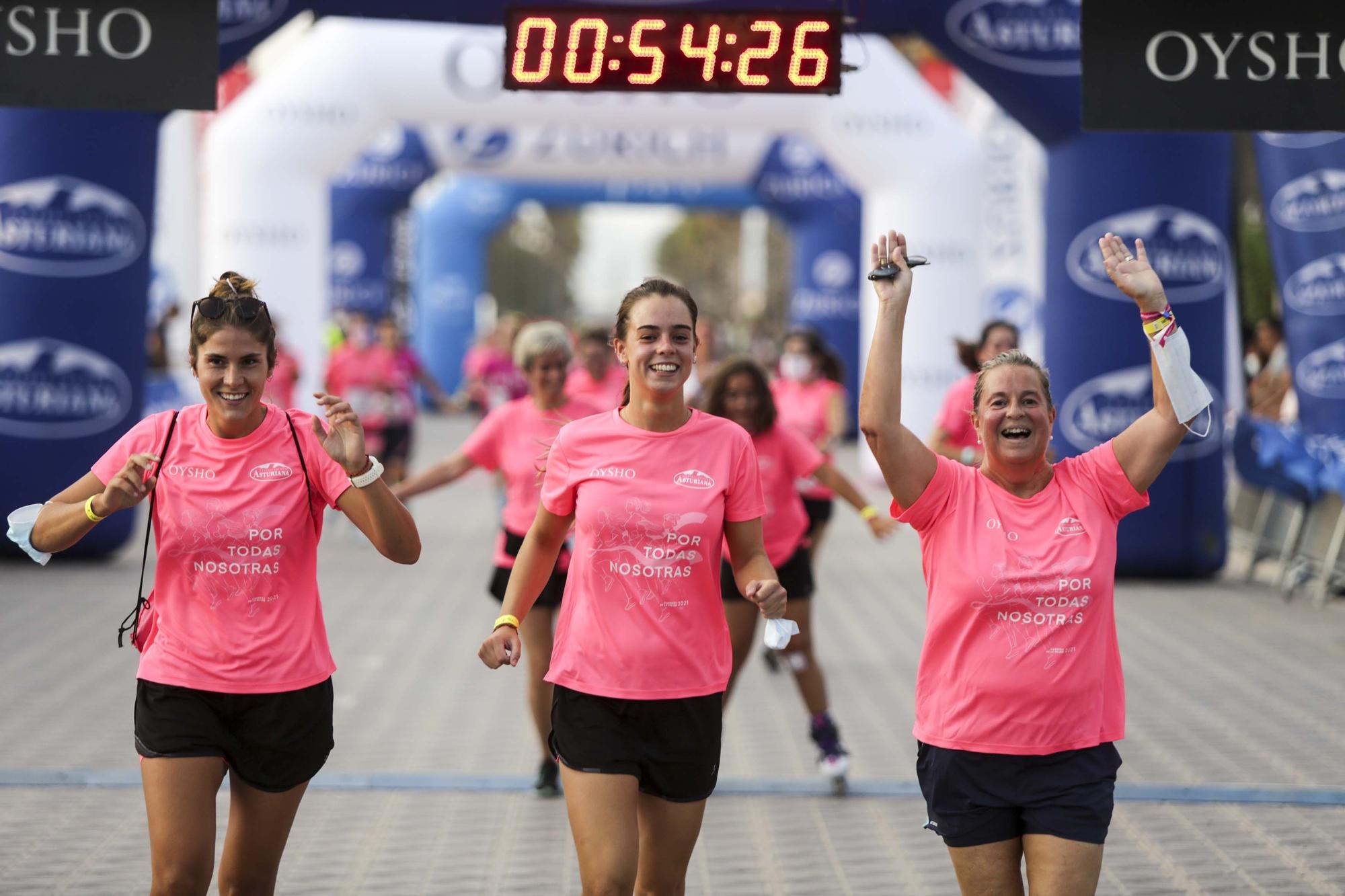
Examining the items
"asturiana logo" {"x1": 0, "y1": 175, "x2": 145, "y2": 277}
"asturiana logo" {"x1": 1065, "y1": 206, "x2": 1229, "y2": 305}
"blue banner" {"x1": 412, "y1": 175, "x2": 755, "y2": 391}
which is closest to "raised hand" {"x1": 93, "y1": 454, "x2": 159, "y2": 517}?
"asturiana logo" {"x1": 0, "y1": 175, "x2": 145, "y2": 277}

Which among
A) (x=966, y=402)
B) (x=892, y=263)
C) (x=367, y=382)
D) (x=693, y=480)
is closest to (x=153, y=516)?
(x=693, y=480)

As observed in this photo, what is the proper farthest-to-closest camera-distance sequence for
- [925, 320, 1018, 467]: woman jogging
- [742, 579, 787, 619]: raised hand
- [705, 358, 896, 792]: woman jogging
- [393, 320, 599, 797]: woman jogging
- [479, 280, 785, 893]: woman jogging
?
[925, 320, 1018, 467]: woman jogging, [705, 358, 896, 792]: woman jogging, [393, 320, 599, 797]: woman jogging, [479, 280, 785, 893]: woman jogging, [742, 579, 787, 619]: raised hand

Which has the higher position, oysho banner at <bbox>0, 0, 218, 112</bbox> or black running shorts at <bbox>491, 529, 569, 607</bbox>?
oysho banner at <bbox>0, 0, 218, 112</bbox>

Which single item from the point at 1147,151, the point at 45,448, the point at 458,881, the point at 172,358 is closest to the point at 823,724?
the point at 458,881

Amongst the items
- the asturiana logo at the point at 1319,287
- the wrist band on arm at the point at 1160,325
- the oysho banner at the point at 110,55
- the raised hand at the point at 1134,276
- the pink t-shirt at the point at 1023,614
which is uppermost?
the oysho banner at the point at 110,55

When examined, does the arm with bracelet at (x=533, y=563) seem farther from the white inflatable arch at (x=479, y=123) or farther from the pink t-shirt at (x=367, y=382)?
the white inflatable arch at (x=479, y=123)

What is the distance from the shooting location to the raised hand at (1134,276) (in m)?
3.84

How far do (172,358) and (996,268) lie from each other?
10.6 meters

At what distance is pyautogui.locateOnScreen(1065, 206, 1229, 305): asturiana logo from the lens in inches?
465

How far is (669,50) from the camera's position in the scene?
621 centimetres

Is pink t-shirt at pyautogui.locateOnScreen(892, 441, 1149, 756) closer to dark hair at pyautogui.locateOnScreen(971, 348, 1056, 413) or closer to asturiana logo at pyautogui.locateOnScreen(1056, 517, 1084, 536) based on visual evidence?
asturiana logo at pyautogui.locateOnScreen(1056, 517, 1084, 536)

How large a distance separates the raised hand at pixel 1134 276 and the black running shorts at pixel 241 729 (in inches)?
82.1

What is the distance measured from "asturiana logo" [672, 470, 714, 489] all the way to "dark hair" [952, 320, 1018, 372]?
427 cm

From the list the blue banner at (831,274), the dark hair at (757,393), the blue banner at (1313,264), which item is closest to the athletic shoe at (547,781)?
the dark hair at (757,393)
